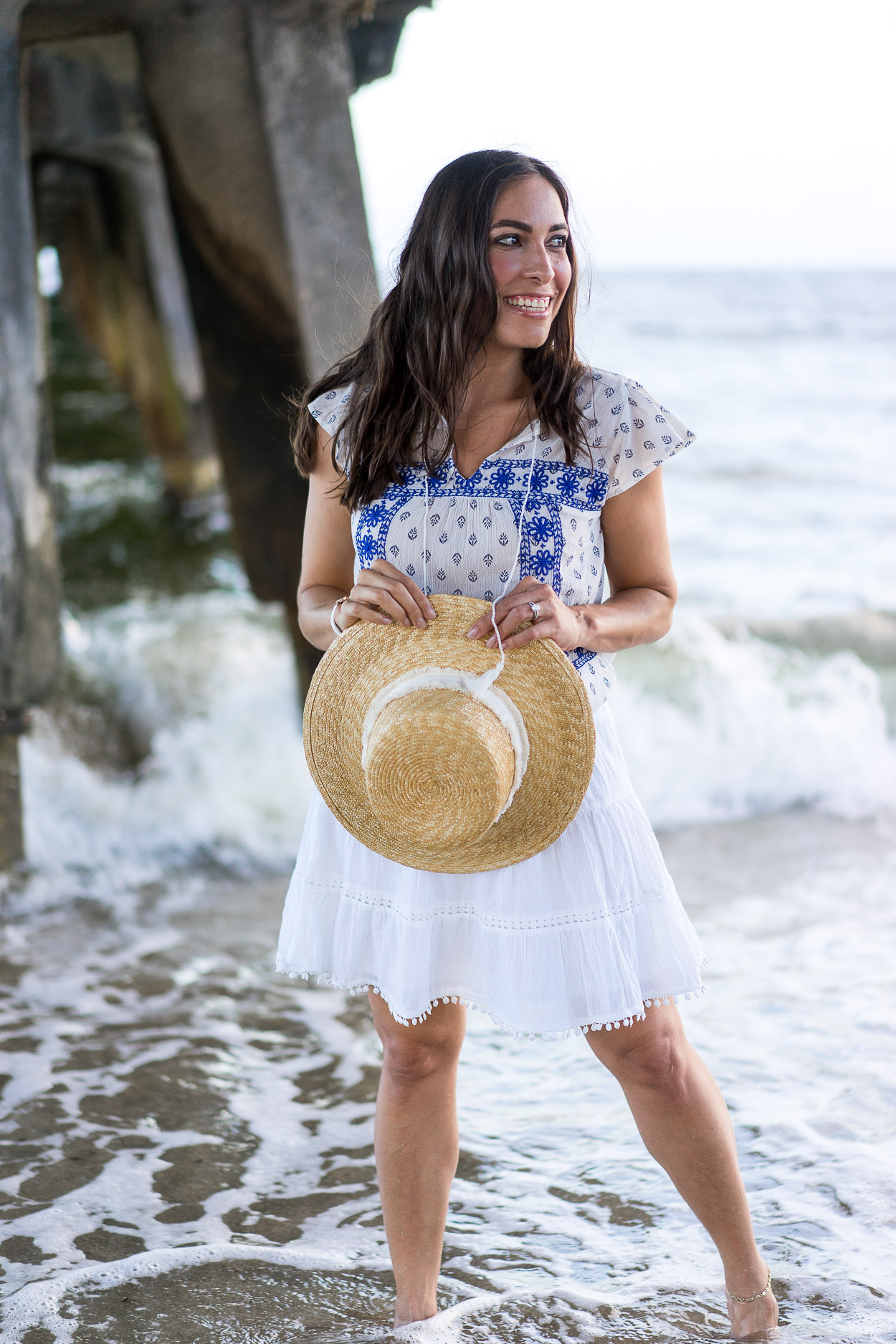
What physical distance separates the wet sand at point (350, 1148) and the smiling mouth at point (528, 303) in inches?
72.3

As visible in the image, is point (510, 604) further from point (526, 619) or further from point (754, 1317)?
point (754, 1317)

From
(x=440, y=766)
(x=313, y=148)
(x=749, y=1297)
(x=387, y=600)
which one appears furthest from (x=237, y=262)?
(x=749, y=1297)

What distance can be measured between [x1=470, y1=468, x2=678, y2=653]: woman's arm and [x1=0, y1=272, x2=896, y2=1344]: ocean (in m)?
0.41

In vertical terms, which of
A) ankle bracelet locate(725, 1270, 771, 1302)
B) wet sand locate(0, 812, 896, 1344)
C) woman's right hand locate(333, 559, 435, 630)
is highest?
woman's right hand locate(333, 559, 435, 630)

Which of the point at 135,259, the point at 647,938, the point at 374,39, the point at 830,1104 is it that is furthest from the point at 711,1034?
the point at 135,259

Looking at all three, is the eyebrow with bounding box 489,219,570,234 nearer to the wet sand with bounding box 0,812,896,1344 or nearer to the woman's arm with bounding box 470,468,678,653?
the woman's arm with bounding box 470,468,678,653

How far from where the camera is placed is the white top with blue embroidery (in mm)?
2090

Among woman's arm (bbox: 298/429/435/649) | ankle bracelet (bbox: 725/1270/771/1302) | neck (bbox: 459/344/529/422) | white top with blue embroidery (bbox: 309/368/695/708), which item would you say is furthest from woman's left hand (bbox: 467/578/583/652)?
ankle bracelet (bbox: 725/1270/771/1302)

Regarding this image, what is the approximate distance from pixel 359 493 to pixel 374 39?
4029 mm

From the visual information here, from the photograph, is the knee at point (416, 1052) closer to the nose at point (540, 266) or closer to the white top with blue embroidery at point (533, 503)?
the white top with blue embroidery at point (533, 503)

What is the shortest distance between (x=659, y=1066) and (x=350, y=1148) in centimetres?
131

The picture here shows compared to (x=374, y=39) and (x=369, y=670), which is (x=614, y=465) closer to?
(x=369, y=670)

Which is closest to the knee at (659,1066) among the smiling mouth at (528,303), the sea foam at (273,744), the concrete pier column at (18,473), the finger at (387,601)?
the finger at (387,601)

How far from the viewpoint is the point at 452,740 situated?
75.2 inches
